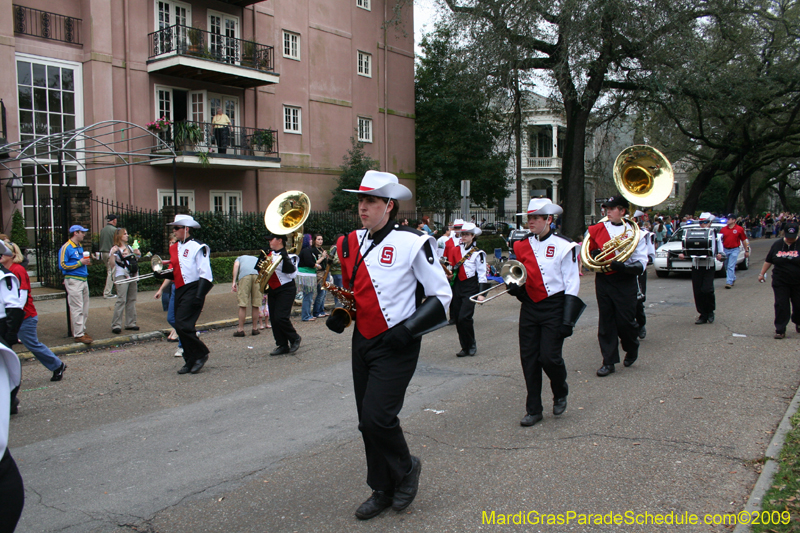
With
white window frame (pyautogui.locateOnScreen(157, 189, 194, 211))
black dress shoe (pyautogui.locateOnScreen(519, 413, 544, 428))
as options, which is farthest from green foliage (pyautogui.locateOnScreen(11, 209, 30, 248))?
black dress shoe (pyautogui.locateOnScreen(519, 413, 544, 428))

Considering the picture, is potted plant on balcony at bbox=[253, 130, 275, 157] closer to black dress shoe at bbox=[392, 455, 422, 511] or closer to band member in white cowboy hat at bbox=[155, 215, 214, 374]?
band member in white cowboy hat at bbox=[155, 215, 214, 374]

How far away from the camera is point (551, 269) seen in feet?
18.5

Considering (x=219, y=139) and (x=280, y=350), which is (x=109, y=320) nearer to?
(x=280, y=350)

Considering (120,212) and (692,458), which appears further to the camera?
(120,212)

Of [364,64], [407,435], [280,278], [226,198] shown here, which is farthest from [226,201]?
[407,435]

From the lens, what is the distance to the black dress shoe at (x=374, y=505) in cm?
388

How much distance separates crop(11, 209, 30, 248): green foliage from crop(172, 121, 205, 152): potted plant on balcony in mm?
5081

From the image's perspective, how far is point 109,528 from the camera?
3.91 metres

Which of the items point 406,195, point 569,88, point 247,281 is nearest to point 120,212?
point 247,281

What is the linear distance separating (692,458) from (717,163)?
30653mm

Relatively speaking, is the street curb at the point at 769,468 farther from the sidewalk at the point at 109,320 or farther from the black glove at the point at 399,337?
the sidewalk at the point at 109,320

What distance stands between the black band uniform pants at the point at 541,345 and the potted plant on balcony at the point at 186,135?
16.6 metres

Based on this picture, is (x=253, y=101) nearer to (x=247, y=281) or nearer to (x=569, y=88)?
(x=569, y=88)

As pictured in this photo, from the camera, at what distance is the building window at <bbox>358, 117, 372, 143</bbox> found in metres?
27.7
